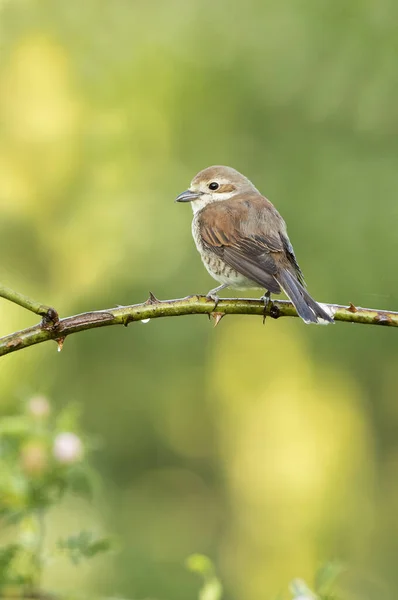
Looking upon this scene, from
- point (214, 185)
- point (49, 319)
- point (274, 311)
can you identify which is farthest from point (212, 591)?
point (214, 185)

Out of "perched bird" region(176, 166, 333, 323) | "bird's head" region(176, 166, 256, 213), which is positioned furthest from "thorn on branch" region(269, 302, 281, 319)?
"bird's head" region(176, 166, 256, 213)

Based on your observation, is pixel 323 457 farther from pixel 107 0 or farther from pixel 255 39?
pixel 107 0

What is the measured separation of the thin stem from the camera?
212cm

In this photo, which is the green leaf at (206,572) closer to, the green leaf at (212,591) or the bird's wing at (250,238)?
the green leaf at (212,591)

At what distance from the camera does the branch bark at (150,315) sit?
2.21m

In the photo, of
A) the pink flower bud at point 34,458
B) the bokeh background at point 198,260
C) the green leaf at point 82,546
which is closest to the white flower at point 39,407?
the pink flower bud at point 34,458

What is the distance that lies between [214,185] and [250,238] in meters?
0.82

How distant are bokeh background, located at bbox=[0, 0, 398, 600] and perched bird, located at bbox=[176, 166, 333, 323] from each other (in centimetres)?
561

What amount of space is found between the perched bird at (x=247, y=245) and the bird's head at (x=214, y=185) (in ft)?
0.18

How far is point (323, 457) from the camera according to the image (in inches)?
477

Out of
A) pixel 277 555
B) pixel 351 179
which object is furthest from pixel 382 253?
pixel 277 555

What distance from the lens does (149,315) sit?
8.02 ft

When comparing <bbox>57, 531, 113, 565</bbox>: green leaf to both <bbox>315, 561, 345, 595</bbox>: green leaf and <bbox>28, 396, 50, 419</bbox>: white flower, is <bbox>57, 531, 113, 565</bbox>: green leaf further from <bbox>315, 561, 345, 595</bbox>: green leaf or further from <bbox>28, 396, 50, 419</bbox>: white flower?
<bbox>315, 561, 345, 595</bbox>: green leaf

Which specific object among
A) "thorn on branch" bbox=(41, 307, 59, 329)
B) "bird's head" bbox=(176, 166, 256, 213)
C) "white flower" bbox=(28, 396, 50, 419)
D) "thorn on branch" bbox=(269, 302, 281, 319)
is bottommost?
"thorn on branch" bbox=(41, 307, 59, 329)
